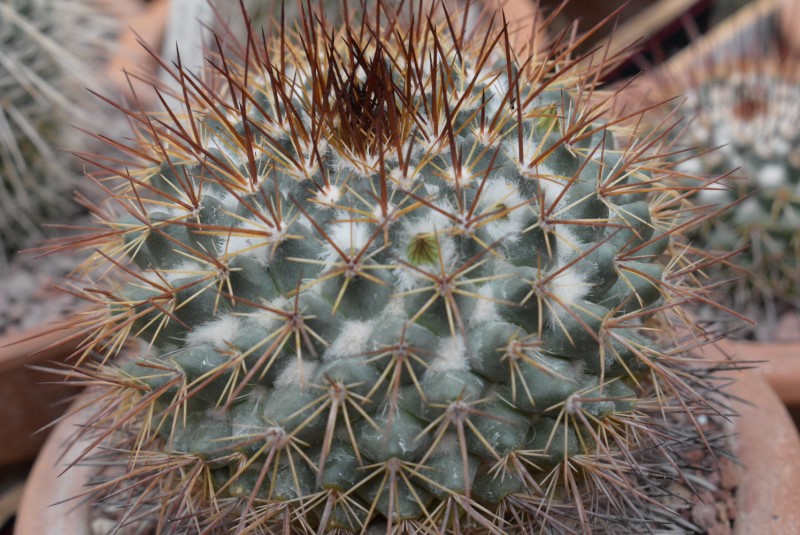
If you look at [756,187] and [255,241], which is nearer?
[255,241]

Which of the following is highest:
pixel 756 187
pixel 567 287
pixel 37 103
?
pixel 37 103

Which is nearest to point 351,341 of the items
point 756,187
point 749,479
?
point 749,479

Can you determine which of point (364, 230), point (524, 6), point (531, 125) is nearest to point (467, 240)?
point (364, 230)

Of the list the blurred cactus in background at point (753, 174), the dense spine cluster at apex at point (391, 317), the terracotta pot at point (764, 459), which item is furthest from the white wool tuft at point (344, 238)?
the blurred cactus in background at point (753, 174)

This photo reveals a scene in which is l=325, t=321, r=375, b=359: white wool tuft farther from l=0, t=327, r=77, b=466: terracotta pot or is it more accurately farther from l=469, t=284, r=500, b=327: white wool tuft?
l=0, t=327, r=77, b=466: terracotta pot

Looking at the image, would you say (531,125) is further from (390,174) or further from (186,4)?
(186,4)

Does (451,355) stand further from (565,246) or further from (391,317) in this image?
(565,246)

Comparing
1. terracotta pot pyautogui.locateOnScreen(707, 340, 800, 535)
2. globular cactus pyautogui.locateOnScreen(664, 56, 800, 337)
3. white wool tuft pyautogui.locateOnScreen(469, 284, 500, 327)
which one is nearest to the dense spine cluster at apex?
white wool tuft pyautogui.locateOnScreen(469, 284, 500, 327)

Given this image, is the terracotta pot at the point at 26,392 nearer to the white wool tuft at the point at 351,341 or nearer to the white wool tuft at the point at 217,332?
the white wool tuft at the point at 217,332
